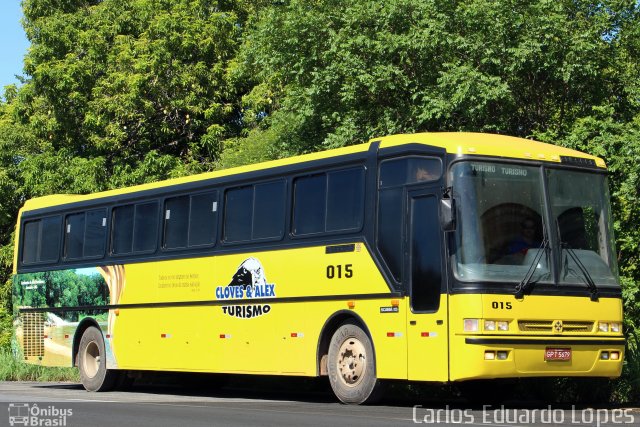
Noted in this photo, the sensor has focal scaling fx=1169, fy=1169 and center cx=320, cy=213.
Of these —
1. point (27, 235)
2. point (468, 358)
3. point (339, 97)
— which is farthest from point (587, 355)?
point (27, 235)

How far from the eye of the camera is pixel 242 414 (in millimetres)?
13727

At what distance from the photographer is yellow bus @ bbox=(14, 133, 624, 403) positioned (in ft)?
46.0

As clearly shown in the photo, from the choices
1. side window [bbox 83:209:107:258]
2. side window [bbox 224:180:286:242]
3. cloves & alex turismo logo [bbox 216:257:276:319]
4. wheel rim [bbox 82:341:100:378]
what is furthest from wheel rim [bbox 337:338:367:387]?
wheel rim [bbox 82:341:100:378]

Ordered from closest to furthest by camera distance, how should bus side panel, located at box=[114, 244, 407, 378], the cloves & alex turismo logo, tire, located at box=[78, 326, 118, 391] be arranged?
bus side panel, located at box=[114, 244, 407, 378], the cloves & alex turismo logo, tire, located at box=[78, 326, 118, 391]

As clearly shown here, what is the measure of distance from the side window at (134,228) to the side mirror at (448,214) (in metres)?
7.40

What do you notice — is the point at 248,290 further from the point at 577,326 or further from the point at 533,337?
the point at 577,326

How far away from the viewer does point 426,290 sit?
14.3m

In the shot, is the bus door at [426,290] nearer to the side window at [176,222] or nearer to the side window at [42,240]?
the side window at [176,222]

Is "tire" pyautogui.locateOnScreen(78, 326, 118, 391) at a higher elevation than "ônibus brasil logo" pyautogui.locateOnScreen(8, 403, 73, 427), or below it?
higher

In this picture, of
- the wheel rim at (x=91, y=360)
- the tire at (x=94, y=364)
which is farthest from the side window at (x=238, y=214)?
the wheel rim at (x=91, y=360)

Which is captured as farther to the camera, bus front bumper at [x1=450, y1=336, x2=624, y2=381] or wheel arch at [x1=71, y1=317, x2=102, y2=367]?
wheel arch at [x1=71, y1=317, x2=102, y2=367]

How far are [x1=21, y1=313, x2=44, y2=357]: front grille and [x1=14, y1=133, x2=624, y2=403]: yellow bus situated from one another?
3.60 m

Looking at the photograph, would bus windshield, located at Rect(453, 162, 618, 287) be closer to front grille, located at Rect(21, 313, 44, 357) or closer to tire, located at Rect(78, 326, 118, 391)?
tire, located at Rect(78, 326, 118, 391)

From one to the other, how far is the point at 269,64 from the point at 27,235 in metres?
6.06
